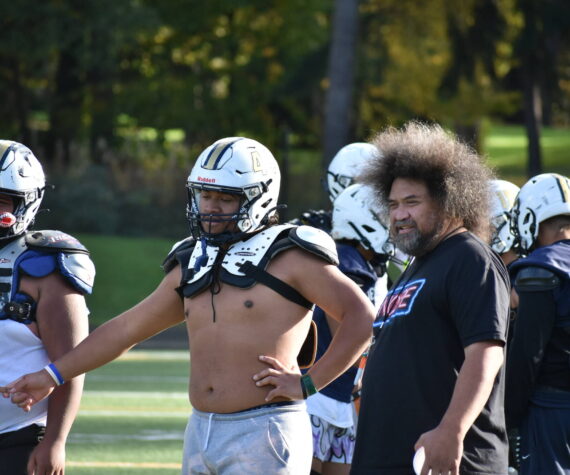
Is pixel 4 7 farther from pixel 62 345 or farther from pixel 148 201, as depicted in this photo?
pixel 62 345

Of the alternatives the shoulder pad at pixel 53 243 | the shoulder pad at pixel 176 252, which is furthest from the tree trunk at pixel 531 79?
the shoulder pad at pixel 53 243

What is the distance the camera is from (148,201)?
25359 mm

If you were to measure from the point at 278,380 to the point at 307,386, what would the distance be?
15cm

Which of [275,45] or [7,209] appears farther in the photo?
[275,45]

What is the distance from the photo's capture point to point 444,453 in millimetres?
3854

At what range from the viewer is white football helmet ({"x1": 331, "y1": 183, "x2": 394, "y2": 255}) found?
637 cm

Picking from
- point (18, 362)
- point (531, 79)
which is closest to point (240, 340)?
point (18, 362)

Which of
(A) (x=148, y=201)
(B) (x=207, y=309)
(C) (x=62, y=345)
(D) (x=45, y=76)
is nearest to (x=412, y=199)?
(B) (x=207, y=309)

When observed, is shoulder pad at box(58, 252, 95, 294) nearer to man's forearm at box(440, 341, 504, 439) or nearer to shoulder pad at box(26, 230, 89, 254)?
shoulder pad at box(26, 230, 89, 254)

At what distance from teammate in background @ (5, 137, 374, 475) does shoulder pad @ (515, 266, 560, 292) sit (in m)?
0.69

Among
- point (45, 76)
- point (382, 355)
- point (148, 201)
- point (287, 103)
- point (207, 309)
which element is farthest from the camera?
point (287, 103)

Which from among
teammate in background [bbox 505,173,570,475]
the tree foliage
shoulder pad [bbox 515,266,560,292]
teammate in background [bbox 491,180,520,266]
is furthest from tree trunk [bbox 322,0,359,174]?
shoulder pad [bbox 515,266,560,292]

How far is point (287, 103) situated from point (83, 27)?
27.6ft

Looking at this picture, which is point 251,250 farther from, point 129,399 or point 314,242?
point 129,399
